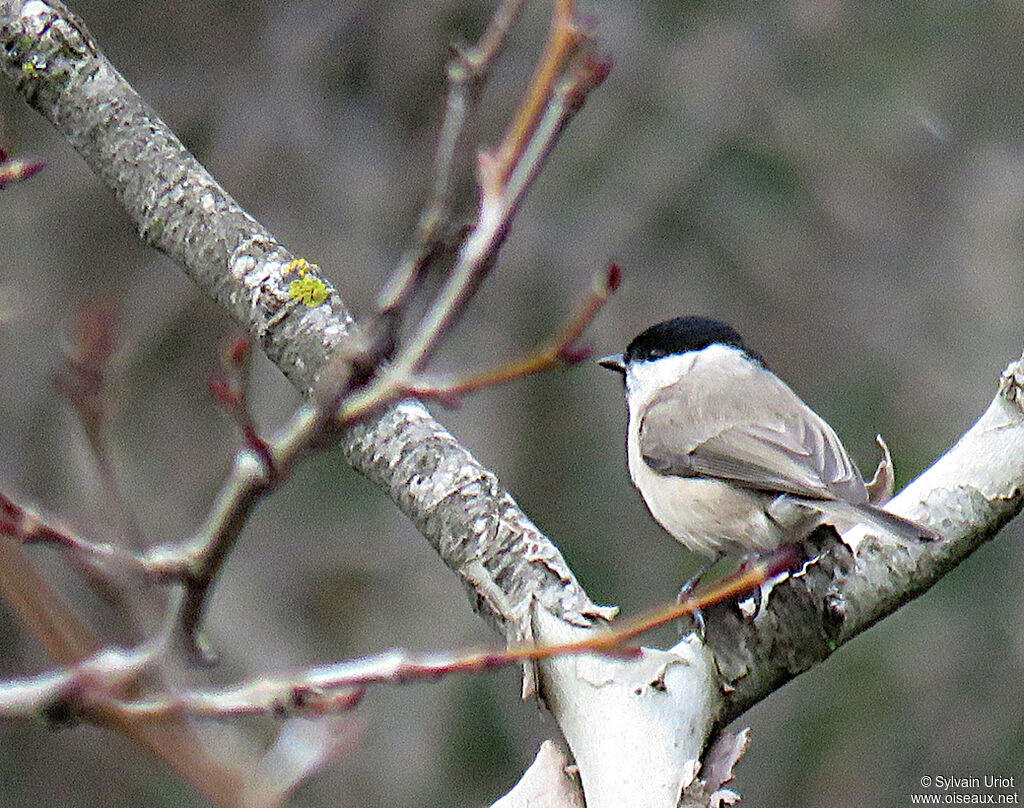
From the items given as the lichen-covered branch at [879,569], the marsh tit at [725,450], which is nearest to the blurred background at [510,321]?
the marsh tit at [725,450]

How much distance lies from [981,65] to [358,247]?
2971mm

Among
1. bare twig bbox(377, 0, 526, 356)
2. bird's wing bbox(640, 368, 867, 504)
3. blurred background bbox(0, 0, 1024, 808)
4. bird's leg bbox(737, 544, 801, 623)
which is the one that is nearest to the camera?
bare twig bbox(377, 0, 526, 356)

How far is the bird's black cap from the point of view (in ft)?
12.2

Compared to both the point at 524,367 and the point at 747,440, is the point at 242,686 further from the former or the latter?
the point at 747,440

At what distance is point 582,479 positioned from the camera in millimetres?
5539

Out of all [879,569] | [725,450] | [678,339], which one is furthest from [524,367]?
[678,339]

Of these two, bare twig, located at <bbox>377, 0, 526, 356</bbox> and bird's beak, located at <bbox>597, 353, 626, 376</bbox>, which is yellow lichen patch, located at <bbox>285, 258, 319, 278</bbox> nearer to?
bird's beak, located at <bbox>597, 353, 626, 376</bbox>

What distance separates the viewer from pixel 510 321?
5375 millimetres

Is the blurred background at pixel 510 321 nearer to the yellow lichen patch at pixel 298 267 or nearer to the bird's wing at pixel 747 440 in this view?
the bird's wing at pixel 747 440

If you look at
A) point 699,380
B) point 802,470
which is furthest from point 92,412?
point 699,380

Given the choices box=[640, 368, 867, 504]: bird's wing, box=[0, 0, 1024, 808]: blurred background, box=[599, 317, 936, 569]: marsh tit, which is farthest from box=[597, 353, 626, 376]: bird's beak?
box=[0, 0, 1024, 808]: blurred background

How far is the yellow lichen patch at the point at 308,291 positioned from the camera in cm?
277

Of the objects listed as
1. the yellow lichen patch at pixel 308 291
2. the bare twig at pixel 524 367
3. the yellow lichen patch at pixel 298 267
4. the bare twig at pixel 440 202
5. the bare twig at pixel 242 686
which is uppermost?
the bare twig at pixel 440 202

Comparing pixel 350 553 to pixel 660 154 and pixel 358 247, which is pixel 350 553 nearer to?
pixel 358 247
